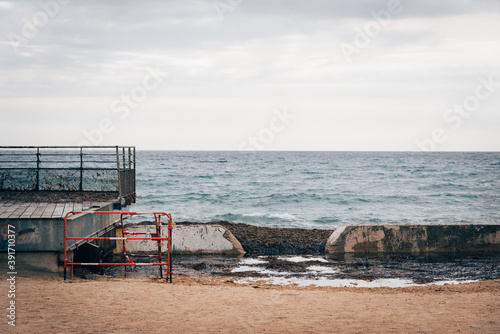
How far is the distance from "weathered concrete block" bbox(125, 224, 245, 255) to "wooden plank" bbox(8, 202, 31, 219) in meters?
3.01

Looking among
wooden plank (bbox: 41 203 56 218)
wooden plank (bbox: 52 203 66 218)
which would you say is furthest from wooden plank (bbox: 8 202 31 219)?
wooden plank (bbox: 52 203 66 218)

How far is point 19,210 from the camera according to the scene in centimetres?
962

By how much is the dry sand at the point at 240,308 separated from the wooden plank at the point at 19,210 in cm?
124

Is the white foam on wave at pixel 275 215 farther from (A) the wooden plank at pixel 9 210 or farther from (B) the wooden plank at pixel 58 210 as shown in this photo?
(A) the wooden plank at pixel 9 210

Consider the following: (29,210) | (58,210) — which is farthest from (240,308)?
(29,210)

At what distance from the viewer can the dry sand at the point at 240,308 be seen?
18.9 ft

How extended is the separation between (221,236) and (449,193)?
2904cm

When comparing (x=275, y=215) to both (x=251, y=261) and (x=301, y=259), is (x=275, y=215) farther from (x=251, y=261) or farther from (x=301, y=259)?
(x=251, y=261)

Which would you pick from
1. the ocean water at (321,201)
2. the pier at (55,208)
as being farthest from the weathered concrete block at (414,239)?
the ocean water at (321,201)

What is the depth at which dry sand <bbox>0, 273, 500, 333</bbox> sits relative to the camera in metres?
5.77

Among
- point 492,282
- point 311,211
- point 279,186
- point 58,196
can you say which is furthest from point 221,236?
point 279,186

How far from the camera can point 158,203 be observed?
31141 millimetres

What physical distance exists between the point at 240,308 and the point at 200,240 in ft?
20.5

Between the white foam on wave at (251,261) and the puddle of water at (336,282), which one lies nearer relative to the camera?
the puddle of water at (336,282)
